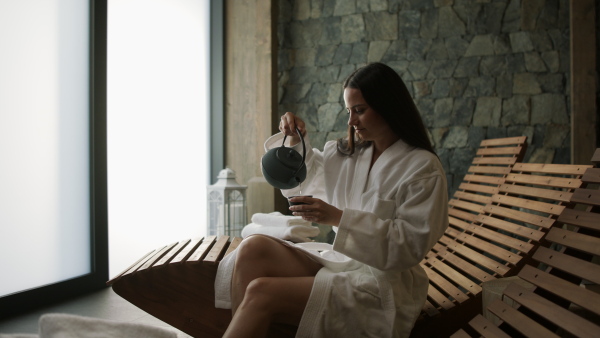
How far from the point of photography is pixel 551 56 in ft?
13.5

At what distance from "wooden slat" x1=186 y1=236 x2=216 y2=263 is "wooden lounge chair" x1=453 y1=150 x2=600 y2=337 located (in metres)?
0.94

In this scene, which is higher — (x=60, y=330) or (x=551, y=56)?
(x=551, y=56)

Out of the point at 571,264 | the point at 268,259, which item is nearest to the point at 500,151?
the point at 571,264

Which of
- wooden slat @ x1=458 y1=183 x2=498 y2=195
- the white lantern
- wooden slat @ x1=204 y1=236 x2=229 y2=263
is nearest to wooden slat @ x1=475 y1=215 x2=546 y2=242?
wooden slat @ x1=458 y1=183 x2=498 y2=195

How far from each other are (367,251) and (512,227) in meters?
1.33

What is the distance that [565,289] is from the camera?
149 centimetres

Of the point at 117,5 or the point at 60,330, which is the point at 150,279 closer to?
the point at 60,330

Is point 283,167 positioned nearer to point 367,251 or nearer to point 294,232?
point 367,251

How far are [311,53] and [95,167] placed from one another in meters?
2.35

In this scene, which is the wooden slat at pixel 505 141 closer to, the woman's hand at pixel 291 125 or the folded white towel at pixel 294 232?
the folded white towel at pixel 294 232

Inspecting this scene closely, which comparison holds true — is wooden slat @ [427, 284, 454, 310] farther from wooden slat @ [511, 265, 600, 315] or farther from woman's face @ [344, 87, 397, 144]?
woman's face @ [344, 87, 397, 144]

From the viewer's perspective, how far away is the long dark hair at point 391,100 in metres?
1.81

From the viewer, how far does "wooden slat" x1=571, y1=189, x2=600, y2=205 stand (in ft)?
5.37

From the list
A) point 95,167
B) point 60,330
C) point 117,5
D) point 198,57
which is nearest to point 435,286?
point 60,330
